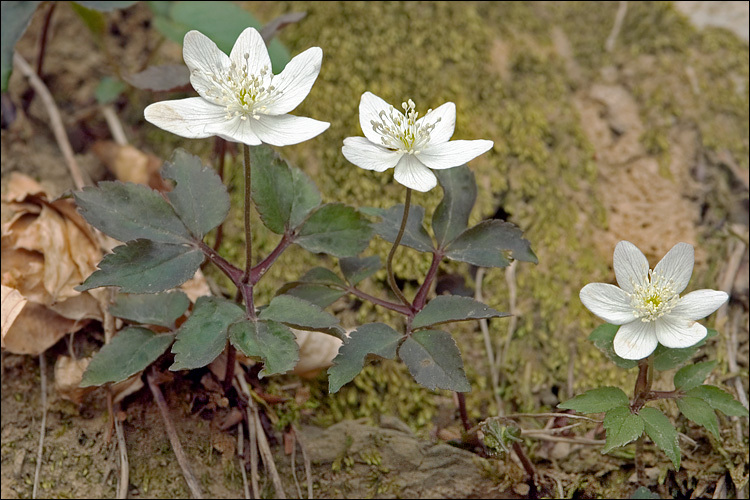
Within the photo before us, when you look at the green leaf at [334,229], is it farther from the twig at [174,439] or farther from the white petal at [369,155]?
the twig at [174,439]

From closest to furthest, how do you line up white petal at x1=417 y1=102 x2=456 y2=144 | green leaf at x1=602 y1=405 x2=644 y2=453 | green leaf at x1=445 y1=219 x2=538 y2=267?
green leaf at x1=602 y1=405 x2=644 y2=453 → white petal at x1=417 y1=102 x2=456 y2=144 → green leaf at x1=445 y1=219 x2=538 y2=267

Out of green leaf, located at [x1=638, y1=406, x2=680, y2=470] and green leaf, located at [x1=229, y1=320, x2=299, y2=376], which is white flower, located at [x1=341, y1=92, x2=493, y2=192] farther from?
green leaf, located at [x1=638, y1=406, x2=680, y2=470]

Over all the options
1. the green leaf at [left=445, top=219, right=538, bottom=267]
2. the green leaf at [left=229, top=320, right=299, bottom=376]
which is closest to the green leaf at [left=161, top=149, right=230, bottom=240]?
the green leaf at [left=229, top=320, right=299, bottom=376]

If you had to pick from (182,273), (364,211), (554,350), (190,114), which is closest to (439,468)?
(554,350)

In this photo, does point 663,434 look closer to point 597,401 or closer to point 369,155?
point 597,401

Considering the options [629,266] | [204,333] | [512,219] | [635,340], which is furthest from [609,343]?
[204,333]

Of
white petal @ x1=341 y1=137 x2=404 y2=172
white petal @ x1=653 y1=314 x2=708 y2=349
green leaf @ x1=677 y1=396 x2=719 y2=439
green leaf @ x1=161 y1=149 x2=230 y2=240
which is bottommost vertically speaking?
green leaf @ x1=677 y1=396 x2=719 y2=439

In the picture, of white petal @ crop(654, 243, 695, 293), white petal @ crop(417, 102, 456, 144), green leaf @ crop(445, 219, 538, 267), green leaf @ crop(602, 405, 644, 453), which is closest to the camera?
green leaf @ crop(602, 405, 644, 453)

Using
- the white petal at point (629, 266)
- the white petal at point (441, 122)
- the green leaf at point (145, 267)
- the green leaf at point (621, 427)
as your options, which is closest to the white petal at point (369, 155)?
the white petal at point (441, 122)
